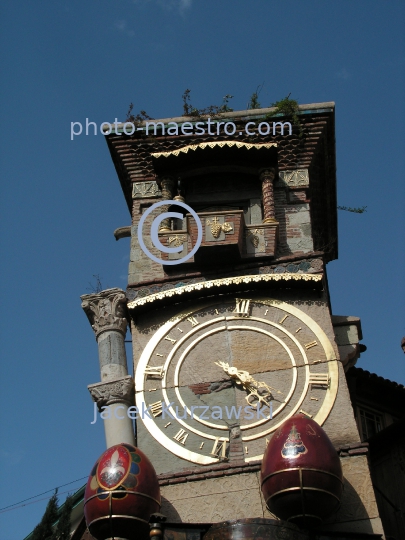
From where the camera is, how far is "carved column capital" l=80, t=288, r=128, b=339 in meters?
14.1

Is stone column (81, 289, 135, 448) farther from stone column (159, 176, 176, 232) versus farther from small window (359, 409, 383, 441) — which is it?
small window (359, 409, 383, 441)

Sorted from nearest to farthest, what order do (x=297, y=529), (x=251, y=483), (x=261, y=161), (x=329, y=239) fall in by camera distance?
(x=297, y=529), (x=251, y=483), (x=261, y=161), (x=329, y=239)

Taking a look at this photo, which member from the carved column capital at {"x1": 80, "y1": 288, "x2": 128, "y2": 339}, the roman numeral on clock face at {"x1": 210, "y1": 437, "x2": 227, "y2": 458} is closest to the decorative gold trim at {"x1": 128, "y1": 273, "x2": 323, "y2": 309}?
the carved column capital at {"x1": 80, "y1": 288, "x2": 128, "y2": 339}

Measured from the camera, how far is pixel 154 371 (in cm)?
1345

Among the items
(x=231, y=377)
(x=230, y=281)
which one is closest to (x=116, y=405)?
(x=231, y=377)

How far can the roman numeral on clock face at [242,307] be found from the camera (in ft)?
45.5

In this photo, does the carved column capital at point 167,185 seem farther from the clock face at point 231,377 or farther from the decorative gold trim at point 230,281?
the clock face at point 231,377

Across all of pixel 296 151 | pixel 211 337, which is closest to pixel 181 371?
pixel 211 337

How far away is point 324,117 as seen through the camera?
1706 centimetres

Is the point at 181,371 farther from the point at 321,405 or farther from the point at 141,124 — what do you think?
the point at 141,124

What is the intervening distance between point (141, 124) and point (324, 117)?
3416 mm

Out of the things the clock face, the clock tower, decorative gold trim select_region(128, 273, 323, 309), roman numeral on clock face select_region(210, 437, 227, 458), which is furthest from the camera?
decorative gold trim select_region(128, 273, 323, 309)

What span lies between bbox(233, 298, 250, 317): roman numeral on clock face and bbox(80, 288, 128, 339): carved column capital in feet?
5.72

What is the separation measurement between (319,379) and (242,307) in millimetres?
1772
